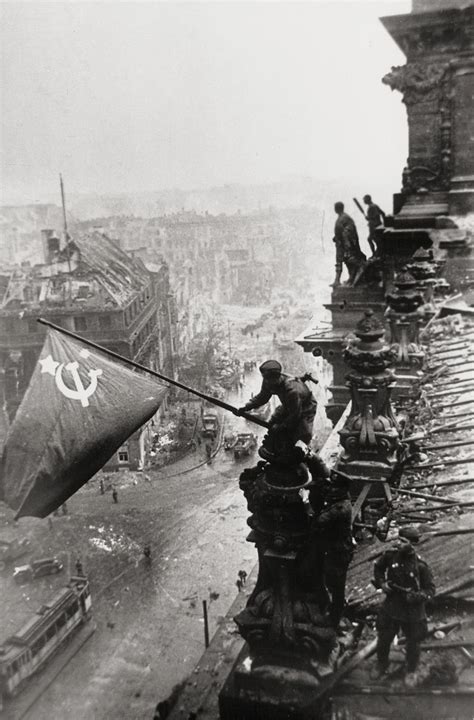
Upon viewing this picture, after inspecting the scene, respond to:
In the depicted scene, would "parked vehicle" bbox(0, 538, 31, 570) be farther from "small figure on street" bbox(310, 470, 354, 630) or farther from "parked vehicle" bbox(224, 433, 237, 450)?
"small figure on street" bbox(310, 470, 354, 630)

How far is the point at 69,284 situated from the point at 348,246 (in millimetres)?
23205

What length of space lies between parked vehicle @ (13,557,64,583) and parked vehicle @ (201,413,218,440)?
67.1 ft

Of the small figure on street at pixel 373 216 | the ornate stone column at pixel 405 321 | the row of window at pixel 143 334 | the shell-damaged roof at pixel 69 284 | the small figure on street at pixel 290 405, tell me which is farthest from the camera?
the row of window at pixel 143 334

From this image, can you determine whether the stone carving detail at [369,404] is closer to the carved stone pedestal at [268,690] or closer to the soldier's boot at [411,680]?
the soldier's boot at [411,680]

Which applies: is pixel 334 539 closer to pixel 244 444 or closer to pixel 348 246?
pixel 348 246

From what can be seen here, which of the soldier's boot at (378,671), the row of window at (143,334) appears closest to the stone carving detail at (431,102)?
the row of window at (143,334)

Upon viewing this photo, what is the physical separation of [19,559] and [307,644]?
30.5m

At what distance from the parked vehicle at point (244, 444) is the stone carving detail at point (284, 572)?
40828 mm

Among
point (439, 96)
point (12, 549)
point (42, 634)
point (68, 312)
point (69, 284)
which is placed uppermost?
point (439, 96)

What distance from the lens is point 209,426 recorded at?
5109cm

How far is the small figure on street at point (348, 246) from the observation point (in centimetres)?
2825

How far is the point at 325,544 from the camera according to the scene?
17.2 feet

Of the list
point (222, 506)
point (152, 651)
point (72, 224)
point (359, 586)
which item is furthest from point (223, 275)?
point (359, 586)

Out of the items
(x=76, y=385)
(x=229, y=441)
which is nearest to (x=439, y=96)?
(x=76, y=385)
